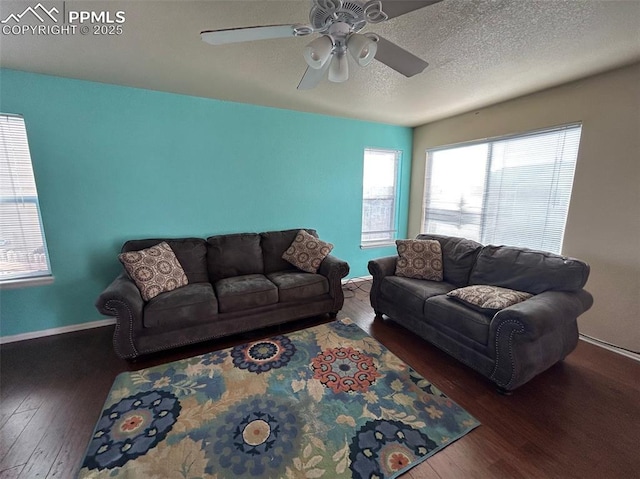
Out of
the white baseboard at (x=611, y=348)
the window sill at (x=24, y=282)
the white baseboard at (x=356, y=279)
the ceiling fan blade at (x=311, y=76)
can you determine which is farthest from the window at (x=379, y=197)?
the window sill at (x=24, y=282)

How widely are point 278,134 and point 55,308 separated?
304 centimetres

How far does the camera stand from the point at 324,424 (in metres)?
1.62

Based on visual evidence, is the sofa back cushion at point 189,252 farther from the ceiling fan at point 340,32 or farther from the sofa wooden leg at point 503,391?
the sofa wooden leg at point 503,391

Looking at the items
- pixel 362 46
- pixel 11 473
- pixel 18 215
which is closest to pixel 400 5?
pixel 362 46

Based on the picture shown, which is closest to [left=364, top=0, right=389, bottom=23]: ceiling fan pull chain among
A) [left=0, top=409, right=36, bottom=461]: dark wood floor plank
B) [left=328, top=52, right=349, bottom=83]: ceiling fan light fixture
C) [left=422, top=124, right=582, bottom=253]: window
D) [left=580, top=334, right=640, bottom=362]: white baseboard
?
[left=328, top=52, right=349, bottom=83]: ceiling fan light fixture

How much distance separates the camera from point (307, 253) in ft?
10.2

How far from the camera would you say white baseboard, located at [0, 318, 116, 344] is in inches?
96.3

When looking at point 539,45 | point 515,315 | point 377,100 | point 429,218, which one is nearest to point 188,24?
point 377,100

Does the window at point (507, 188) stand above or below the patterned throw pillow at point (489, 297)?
above

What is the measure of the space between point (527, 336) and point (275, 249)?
2.52 meters

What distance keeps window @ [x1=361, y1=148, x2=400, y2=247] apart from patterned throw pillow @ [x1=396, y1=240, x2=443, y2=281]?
133cm

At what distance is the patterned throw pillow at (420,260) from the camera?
2.87m

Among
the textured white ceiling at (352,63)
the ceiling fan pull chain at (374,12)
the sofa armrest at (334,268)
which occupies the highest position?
the textured white ceiling at (352,63)

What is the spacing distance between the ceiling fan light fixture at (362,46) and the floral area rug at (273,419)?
6.96 ft
